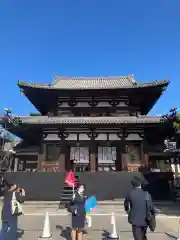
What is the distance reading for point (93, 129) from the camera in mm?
18062

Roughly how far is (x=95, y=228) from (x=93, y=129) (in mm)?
9856

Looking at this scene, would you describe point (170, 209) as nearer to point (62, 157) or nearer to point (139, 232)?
point (62, 157)

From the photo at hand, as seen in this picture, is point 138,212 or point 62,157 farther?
point 62,157

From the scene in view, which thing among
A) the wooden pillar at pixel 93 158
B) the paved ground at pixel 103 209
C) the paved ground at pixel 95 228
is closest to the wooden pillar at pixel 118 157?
the wooden pillar at pixel 93 158

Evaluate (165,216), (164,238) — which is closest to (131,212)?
(164,238)

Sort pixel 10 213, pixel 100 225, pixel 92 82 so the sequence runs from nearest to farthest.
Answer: pixel 10 213 → pixel 100 225 → pixel 92 82

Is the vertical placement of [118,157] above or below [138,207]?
above

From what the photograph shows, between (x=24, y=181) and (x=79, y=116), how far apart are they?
6884mm

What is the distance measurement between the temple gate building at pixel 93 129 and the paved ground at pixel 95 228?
667 cm

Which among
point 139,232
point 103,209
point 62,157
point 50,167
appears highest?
point 62,157

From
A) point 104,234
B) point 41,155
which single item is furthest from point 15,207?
point 41,155

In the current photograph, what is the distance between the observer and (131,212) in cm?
513

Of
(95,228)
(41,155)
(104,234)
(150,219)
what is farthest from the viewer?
(41,155)

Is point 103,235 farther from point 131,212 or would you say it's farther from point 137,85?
point 137,85
